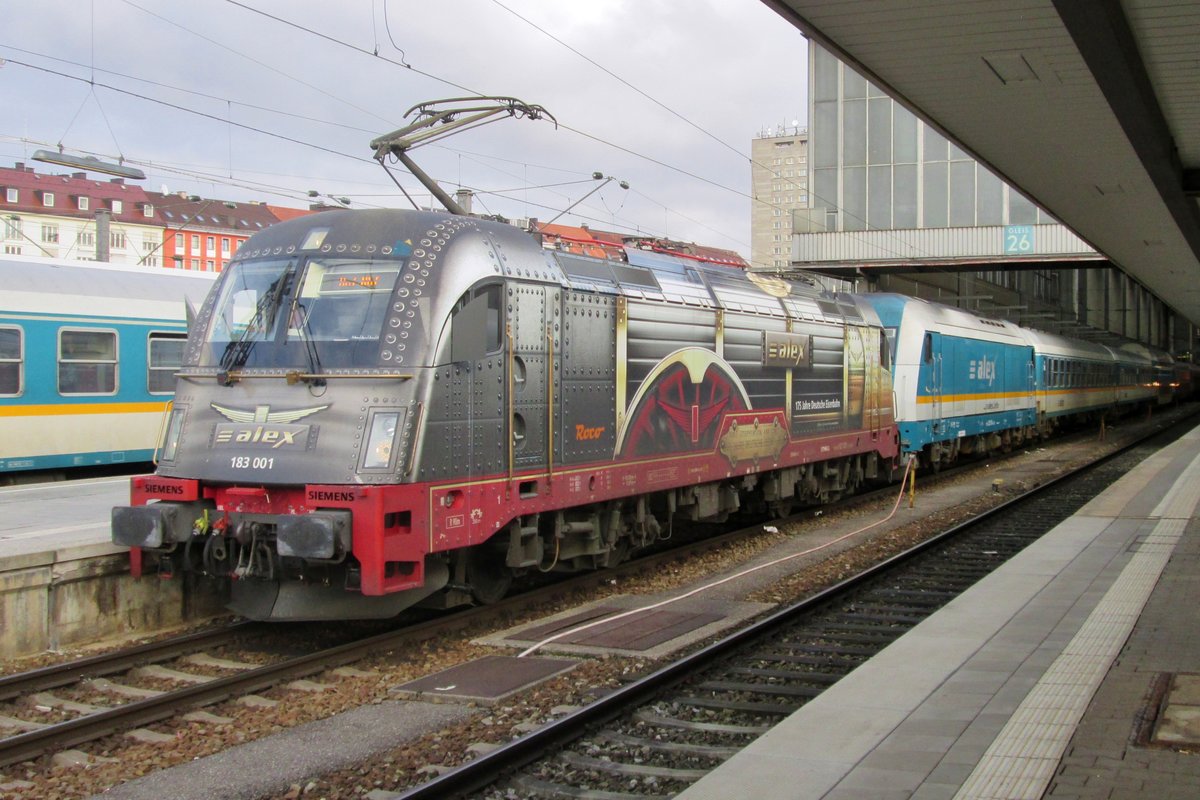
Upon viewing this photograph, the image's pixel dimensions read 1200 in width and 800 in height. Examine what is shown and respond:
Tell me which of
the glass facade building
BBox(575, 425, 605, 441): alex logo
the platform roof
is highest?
the glass facade building

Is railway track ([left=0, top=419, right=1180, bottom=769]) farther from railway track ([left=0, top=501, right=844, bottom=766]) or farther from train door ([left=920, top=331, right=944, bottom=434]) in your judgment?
train door ([left=920, top=331, right=944, bottom=434])

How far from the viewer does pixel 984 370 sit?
25.2m

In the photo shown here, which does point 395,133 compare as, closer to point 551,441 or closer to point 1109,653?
point 551,441

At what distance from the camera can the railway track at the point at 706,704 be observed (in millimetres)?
5566

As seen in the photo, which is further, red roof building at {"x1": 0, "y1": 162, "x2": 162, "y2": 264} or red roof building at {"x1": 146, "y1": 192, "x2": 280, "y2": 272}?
red roof building at {"x1": 146, "y1": 192, "x2": 280, "y2": 272}

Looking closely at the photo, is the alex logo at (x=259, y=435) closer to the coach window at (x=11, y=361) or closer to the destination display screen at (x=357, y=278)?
the destination display screen at (x=357, y=278)

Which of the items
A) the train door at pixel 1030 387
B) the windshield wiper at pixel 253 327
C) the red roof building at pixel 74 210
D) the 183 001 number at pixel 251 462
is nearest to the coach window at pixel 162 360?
the windshield wiper at pixel 253 327

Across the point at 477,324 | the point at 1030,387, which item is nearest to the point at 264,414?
the point at 477,324

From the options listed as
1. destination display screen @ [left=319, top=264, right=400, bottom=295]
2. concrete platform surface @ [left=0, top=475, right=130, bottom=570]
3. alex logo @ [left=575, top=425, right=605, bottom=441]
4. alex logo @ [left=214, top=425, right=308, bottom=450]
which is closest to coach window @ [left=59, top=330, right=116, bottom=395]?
concrete platform surface @ [left=0, top=475, right=130, bottom=570]

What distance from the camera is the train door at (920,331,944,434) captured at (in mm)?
20828

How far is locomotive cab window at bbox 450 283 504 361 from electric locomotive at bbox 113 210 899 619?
0.05 ft

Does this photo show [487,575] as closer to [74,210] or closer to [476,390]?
[476,390]

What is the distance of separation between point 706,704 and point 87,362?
11611mm

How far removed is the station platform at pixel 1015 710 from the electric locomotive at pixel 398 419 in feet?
10.5
